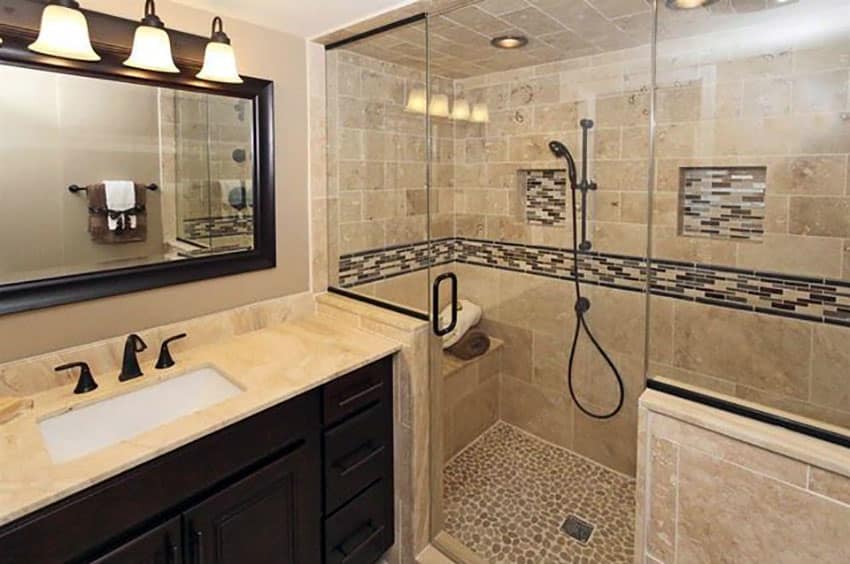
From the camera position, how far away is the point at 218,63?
1.63 metres

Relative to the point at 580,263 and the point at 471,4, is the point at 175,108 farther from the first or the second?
the point at 580,263

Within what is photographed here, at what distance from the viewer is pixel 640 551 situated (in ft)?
4.75

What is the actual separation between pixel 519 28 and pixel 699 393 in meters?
1.66

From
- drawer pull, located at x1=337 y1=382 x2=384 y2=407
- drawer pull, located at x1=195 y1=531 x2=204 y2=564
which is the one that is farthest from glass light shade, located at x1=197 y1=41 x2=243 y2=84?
drawer pull, located at x1=195 y1=531 x2=204 y2=564

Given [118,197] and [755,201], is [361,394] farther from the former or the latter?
[755,201]

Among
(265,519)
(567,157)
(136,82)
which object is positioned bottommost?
(265,519)

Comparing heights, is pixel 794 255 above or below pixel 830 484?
above

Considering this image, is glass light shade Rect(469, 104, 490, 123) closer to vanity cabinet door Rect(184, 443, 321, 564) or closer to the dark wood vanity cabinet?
the dark wood vanity cabinet

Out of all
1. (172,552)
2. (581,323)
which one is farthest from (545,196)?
(172,552)

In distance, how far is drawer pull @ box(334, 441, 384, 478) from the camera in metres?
1.76

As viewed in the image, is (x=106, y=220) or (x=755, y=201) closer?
(x=106, y=220)

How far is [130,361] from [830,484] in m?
1.99

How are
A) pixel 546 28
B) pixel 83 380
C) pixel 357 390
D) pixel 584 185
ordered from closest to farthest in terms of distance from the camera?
1. pixel 83 380
2. pixel 357 390
3. pixel 546 28
4. pixel 584 185

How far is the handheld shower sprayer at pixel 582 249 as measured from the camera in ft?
8.79
